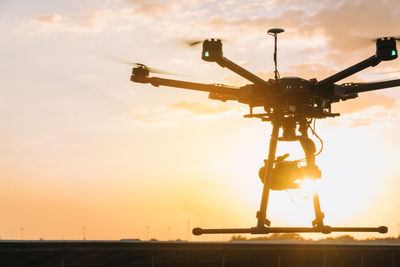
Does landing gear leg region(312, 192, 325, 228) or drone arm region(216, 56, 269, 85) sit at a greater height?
drone arm region(216, 56, 269, 85)

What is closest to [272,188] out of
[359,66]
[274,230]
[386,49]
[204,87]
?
[274,230]

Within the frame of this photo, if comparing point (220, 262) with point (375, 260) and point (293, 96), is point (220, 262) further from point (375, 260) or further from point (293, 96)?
point (293, 96)

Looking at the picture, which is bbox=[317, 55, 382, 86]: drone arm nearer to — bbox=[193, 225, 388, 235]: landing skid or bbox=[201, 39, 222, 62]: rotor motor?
bbox=[201, 39, 222, 62]: rotor motor

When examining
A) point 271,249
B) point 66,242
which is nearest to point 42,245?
point 66,242

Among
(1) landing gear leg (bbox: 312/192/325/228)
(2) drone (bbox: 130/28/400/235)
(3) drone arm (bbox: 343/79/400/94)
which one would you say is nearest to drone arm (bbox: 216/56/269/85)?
(2) drone (bbox: 130/28/400/235)

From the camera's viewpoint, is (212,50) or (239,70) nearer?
(212,50)

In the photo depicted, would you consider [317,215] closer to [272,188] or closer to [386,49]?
[272,188]

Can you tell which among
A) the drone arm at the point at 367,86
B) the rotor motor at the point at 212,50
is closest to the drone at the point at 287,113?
the drone arm at the point at 367,86

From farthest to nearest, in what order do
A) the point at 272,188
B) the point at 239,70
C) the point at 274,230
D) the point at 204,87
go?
the point at 204,87
the point at 272,188
the point at 274,230
the point at 239,70
